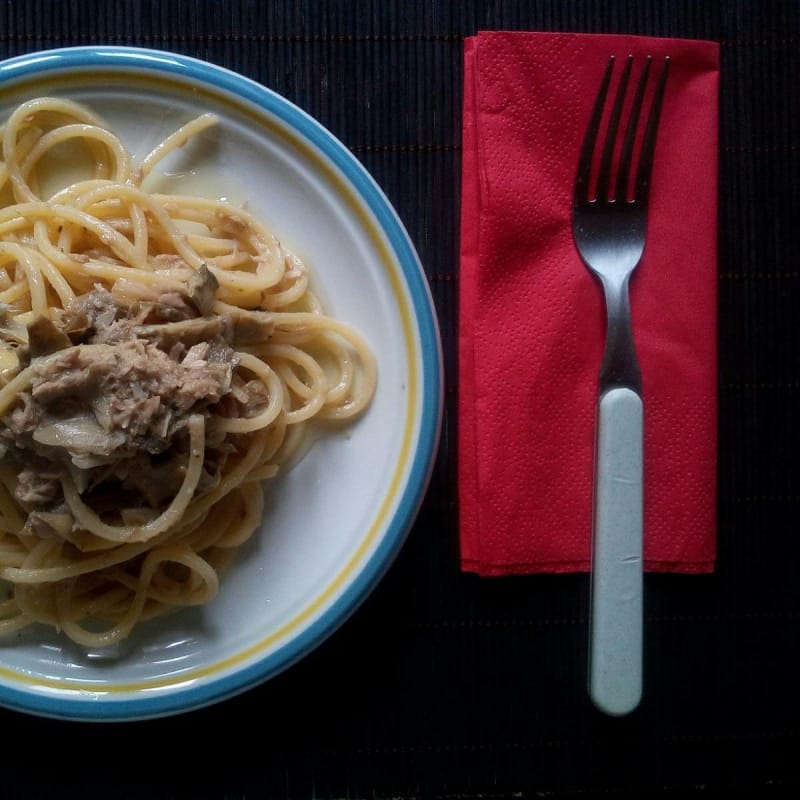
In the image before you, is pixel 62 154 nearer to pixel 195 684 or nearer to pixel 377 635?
pixel 195 684

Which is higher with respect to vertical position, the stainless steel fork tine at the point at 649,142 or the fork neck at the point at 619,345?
the stainless steel fork tine at the point at 649,142

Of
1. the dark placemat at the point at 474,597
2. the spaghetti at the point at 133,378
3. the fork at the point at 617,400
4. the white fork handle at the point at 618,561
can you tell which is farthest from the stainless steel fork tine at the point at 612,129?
the spaghetti at the point at 133,378

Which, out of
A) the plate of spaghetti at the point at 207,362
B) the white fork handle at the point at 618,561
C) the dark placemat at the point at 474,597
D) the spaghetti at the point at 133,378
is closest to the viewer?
the spaghetti at the point at 133,378

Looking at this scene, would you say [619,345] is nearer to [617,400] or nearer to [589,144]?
[617,400]

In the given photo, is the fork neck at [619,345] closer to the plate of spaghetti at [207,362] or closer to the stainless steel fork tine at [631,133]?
the stainless steel fork tine at [631,133]

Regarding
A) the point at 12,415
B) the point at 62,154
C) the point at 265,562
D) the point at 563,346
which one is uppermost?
the point at 62,154

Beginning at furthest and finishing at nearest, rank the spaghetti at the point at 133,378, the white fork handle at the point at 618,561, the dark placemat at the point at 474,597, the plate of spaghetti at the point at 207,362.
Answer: the dark placemat at the point at 474,597 < the white fork handle at the point at 618,561 < the plate of spaghetti at the point at 207,362 < the spaghetti at the point at 133,378

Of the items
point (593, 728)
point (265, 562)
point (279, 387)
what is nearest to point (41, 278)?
point (279, 387)
